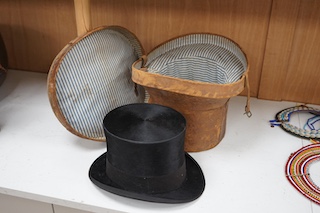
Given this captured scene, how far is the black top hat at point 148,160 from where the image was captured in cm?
66

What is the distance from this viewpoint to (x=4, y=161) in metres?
0.79

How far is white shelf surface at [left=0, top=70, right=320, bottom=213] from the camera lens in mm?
685

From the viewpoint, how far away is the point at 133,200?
690 millimetres

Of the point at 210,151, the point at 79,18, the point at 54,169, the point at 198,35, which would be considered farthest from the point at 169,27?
the point at 54,169

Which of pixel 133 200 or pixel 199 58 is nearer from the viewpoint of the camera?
pixel 133 200

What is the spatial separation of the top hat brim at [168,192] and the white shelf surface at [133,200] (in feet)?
0.04

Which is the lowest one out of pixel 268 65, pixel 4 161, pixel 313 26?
pixel 4 161

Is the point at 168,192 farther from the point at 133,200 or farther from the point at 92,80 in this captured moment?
the point at 92,80

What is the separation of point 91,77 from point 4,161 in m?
0.27

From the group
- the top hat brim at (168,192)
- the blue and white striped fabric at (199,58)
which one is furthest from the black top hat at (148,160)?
the blue and white striped fabric at (199,58)

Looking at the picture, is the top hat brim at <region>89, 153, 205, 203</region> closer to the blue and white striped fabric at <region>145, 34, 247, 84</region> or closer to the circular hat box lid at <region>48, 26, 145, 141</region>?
the circular hat box lid at <region>48, 26, 145, 141</region>

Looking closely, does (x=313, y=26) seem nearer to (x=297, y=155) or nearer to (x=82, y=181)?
(x=297, y=155)

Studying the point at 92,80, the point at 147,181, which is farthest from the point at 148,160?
the point at 92,80

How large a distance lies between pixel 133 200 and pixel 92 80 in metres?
0.29
